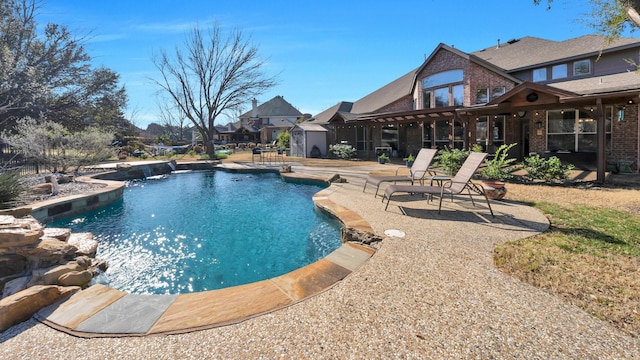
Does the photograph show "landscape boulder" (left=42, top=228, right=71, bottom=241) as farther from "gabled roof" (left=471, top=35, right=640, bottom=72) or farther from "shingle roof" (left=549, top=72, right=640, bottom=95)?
"gabled roof" (left=471, top=35, right=640, bottom=72)

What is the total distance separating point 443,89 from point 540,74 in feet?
14.3

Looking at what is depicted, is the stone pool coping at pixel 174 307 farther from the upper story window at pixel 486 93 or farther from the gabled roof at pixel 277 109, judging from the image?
the gabled roof at pixel 277 109

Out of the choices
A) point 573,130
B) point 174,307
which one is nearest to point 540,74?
point 573,130

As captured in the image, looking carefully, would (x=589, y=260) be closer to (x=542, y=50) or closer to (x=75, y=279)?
(x=75, y=279)

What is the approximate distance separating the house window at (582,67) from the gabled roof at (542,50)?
0.42 m

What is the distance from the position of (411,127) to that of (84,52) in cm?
2203

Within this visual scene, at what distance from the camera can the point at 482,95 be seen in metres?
15.2

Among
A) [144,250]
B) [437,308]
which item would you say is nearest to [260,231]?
[144,250]

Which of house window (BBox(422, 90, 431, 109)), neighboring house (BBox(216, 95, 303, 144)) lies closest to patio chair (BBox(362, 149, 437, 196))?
house window (BBox(422, 90, 431, 109))

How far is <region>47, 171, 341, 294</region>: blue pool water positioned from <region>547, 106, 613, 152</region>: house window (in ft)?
35.6

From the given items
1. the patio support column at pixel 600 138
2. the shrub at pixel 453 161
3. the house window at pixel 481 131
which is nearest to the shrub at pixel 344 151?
the house window at pixel 481 131

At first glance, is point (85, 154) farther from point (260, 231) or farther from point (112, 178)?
point (260, 231)

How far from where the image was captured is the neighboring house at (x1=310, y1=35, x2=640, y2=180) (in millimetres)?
10172

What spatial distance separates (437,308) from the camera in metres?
2.62
